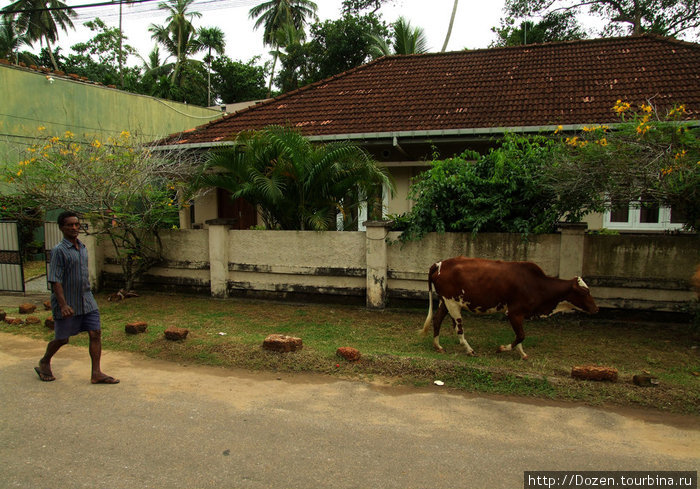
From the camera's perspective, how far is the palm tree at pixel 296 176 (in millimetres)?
7891

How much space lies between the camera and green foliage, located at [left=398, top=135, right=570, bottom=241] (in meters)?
6.90

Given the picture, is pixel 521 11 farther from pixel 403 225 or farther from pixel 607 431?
pixel 607 431

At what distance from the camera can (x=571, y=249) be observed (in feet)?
22.5

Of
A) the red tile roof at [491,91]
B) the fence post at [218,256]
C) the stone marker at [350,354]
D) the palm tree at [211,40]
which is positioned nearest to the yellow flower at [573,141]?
the red tile roof at [491,91]

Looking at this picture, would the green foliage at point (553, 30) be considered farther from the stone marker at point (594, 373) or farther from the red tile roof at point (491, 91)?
the stone marker at point (594, 373)

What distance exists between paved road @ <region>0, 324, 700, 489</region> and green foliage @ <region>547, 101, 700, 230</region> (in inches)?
114

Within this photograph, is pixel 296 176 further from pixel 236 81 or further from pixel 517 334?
pixel 236 81

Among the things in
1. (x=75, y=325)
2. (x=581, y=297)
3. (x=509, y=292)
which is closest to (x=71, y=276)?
(x=75, y=325)

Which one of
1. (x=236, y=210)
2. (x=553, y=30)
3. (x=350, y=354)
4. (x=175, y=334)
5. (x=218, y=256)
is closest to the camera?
(x=350, y=354)

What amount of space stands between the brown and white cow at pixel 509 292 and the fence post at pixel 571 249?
142 cm

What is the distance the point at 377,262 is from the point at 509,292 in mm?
2527

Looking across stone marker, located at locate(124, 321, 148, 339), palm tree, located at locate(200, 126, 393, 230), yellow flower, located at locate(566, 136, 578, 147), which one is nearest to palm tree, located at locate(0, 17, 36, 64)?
palm tree, located at locate(200, 126, 393, 230)

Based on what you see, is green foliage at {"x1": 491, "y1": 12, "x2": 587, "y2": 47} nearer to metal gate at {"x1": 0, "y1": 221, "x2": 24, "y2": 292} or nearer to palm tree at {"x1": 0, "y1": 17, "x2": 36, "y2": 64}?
metal gate at {"x1": 0, "y1": 221, "x2": 24, "y2": 292}

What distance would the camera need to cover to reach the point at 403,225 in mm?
7699
